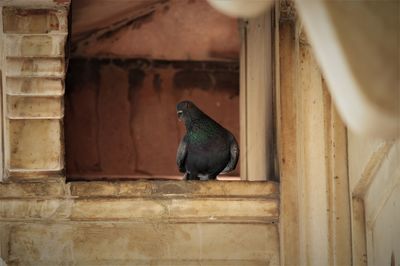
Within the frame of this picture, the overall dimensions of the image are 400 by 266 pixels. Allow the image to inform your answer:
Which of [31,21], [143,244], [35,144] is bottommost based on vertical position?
[143,244]

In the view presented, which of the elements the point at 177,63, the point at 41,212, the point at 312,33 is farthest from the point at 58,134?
the point at 312,33

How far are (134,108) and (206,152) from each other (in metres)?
1.44

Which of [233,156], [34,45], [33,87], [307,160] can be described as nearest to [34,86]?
[33,87]

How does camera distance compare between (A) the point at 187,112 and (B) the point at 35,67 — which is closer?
(B) the point at 35,67

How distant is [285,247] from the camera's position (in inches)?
188

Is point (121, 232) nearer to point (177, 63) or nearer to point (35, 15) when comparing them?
point (35, 15)

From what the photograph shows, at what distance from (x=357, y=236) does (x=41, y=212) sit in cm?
134

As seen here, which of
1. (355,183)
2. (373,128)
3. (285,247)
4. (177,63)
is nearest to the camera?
(373,128)

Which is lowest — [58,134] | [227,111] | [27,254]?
[27,254]

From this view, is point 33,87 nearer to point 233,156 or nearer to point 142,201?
point 142,201

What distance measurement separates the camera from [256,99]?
215 inches

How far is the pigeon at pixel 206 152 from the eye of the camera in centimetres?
539

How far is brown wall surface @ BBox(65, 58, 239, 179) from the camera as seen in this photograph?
21.9 ft

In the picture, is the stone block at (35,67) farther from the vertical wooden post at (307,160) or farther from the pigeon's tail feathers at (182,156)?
the vertical wooden post at (307,160)
